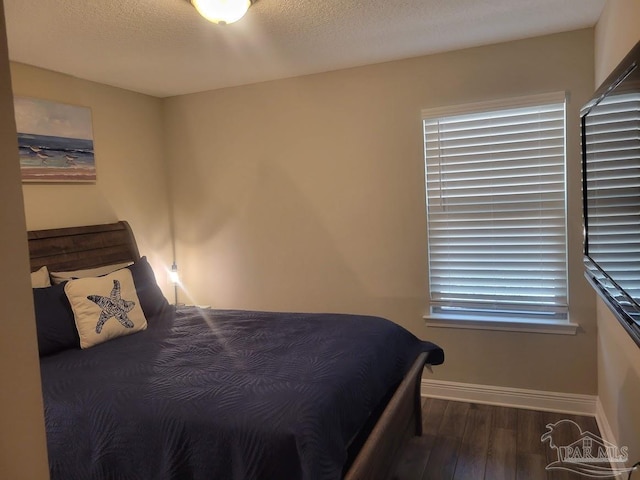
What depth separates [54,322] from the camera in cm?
268

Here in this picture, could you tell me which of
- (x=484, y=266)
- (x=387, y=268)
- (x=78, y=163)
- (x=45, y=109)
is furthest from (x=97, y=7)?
(x=484, y=266)

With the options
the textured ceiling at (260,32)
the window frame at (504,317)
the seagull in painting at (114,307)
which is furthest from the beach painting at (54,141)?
the window frame at (504,317)

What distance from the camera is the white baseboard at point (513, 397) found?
3.11 m

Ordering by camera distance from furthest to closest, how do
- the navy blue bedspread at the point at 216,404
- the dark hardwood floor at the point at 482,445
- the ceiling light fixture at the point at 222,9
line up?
the dark hardwood floor at the point at 482,445, the ceiling light fixture at the point at 222,9, the navy blue bedspread at the point at 216,404

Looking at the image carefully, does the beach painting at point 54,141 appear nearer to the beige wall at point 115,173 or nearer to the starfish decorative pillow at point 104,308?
the beige wall at point 115,173

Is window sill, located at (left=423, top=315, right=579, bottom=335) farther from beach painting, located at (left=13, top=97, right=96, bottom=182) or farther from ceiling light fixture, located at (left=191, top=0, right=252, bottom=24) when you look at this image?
beach painting, located at (left=13, top=97, right=96, bottom=182)

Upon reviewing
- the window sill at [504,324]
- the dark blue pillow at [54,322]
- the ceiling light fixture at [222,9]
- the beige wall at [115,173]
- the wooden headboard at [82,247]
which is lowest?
the window sill at [504,324]

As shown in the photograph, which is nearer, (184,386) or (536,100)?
(184,386)

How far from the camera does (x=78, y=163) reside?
11.4 feet

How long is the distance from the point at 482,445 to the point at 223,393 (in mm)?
1677

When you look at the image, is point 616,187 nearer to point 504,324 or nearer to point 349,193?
point 504,324

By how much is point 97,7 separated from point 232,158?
1761 millimetres

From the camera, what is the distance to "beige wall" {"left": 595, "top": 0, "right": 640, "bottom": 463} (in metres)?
1.97

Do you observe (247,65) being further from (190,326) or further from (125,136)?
(190,326)
